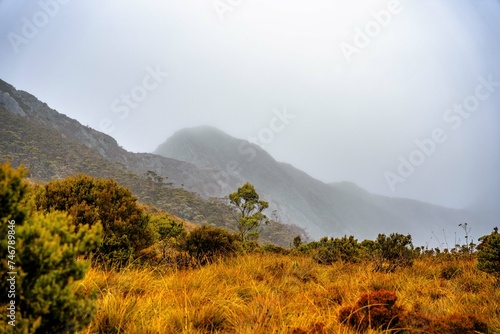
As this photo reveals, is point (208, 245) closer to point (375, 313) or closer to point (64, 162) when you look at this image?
point (375, 313)

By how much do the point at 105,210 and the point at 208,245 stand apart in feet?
9.94

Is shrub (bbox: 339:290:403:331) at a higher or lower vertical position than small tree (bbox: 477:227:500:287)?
lower

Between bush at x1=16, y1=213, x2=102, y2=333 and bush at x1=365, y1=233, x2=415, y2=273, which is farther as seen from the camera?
bush at x1=365, y1=233, x2=415, y2=273

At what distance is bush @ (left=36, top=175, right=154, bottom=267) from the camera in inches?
233

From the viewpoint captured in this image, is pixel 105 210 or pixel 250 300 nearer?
pixel 250 300

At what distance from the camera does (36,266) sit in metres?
1.43

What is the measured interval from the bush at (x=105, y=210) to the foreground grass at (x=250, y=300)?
98 centimetres

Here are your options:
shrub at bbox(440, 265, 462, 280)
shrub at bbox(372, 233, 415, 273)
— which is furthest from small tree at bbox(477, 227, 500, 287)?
shrub at bbox(372, 233, 415, 273)

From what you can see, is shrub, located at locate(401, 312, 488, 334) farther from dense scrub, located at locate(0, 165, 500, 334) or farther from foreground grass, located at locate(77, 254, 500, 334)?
foreground grass, located at locate(77, 254, 500, 334)

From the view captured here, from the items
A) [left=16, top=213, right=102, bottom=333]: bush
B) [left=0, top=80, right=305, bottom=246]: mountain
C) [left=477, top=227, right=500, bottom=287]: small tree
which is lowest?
[left=0, top=80, right=305, bottom=246]: mountain

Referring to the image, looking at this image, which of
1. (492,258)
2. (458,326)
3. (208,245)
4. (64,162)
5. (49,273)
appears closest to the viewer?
(49,273)

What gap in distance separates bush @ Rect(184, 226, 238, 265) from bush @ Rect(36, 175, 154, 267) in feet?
4.53

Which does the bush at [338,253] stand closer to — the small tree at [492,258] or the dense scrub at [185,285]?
the dense scrub at [185,285]

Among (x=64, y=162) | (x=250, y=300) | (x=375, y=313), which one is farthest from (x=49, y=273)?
(x=64, y=162)
